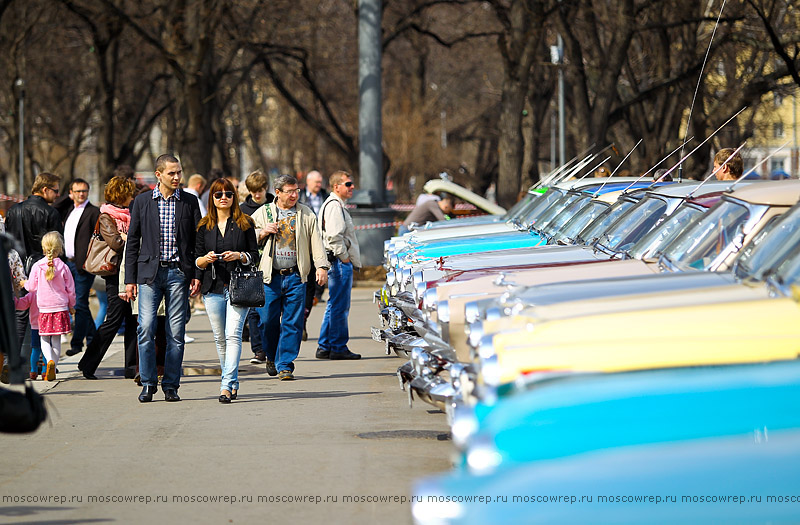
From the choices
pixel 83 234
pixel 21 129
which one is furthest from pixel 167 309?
pixel 21 129

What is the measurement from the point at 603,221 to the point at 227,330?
11.0 feet

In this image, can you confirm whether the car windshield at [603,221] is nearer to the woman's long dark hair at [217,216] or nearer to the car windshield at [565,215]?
the car windshield at [565,215]

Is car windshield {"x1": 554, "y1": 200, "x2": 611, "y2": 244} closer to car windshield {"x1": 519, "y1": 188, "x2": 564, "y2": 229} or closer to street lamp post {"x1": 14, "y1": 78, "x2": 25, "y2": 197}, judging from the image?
car windshield {"x1": 519, "y1": 188, "x2": 564, "y2": 229}

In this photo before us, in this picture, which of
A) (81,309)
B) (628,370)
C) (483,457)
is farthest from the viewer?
(81,309)

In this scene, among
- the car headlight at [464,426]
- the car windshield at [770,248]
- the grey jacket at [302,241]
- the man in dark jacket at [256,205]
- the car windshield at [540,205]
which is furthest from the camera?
the car windshield at [540,205]

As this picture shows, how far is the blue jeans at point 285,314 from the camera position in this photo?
11039 millimetres

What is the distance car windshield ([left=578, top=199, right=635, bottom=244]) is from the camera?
411 inches

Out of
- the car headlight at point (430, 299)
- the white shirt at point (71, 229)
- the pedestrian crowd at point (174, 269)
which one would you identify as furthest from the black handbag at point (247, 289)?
the white shirt at point (71, 229)

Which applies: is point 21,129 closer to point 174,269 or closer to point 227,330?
point 174,269

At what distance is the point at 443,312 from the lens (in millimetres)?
7453

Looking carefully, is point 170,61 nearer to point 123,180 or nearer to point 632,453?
point 123,180

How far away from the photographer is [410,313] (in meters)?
8.88

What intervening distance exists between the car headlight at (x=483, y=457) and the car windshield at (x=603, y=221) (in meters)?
6.01

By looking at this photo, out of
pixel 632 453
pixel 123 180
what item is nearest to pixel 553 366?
pixel 632 453
